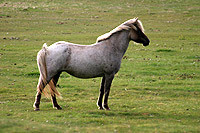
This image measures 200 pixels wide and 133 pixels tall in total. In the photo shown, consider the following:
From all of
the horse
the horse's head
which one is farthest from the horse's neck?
the horse's head

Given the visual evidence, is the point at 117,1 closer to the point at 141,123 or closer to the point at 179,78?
the point at 179,78

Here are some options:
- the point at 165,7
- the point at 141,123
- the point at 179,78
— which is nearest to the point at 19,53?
the point at 179,78

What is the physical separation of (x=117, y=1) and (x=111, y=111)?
46.8 m

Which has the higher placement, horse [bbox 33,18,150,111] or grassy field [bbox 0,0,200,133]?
horse [bbox 33,18,150,111]

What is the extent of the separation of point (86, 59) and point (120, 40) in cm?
126

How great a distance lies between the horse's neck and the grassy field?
6.21ft

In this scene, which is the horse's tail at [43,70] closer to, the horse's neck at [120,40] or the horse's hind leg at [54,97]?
the horse's hind leg at [54,97]

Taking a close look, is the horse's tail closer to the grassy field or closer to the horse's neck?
the grassy field

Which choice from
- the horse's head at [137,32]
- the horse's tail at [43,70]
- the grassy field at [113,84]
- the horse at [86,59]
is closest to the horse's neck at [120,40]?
the horse at [86,59]

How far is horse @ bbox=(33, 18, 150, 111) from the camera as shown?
10.5 meters

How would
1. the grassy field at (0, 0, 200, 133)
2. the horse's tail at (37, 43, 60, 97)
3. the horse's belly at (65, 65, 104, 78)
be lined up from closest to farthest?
1. the grassy field at (0, 0, 200, 133)
2. the horse's tail at (37, 43, 60, 97)
3. the horse's belly at (65, 65, 104, 78)

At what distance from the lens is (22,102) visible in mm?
11969

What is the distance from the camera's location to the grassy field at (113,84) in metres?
9.56

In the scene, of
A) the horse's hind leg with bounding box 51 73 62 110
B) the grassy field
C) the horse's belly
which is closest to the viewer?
the grassy field
